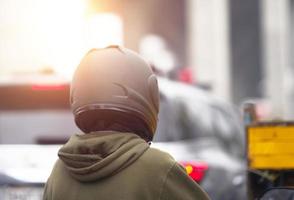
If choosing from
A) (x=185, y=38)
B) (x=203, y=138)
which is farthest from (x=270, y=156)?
(x=185, y=38)

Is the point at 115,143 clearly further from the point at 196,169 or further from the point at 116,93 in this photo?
the point at 196,169

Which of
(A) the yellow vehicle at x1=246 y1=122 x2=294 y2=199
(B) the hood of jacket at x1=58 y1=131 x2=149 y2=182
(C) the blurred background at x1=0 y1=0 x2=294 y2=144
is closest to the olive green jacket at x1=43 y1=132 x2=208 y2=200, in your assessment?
(B) the hood of jacket at x1=58 y1=131 x2=149 y2=182

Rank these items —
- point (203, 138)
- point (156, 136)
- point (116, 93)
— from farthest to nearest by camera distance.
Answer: point (203, 138) → point (156, 136) → point (116, 93)

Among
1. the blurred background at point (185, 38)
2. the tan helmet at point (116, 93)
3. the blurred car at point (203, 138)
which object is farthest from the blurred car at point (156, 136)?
the blurred background at point (185, 38)

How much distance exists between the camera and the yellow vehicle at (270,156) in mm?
4043

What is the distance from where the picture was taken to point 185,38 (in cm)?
2300

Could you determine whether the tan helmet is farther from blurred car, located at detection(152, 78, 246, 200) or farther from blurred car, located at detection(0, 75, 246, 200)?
blurred car, located at detection(152, 78, 246, 200)

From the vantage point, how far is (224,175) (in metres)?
6.00

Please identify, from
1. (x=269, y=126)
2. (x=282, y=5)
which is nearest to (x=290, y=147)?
(x=269, y=126)

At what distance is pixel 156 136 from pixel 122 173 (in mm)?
2803

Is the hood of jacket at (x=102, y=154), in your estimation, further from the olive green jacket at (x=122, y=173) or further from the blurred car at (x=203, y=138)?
the blurred car at (x=203, y=138)

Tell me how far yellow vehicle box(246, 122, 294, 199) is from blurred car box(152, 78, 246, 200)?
3.93 ft

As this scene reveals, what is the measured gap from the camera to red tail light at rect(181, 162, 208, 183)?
529 centimetres

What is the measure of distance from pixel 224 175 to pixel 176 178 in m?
3.25
